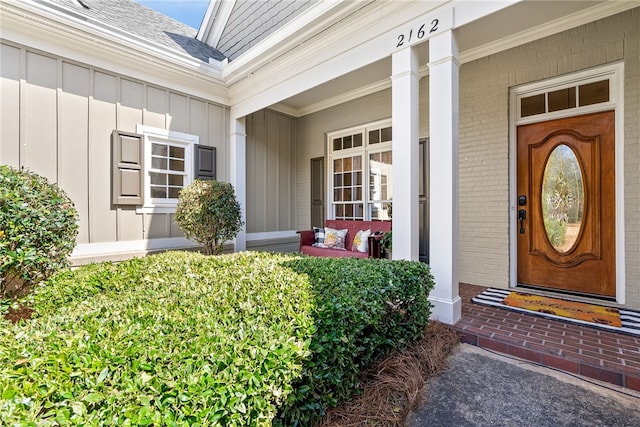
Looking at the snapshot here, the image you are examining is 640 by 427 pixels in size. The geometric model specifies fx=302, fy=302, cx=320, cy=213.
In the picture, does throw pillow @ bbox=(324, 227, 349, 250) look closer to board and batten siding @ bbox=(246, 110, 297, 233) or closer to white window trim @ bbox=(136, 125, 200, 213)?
board and batten siding @ bbox=(246, 110, 297, 233)

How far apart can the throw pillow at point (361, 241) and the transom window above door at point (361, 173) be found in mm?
662

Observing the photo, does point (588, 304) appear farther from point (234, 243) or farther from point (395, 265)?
point (234, 243)

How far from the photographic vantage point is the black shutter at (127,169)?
414 centimetres

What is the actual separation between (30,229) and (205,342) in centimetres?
276

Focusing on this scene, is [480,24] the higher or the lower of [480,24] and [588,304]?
the higher

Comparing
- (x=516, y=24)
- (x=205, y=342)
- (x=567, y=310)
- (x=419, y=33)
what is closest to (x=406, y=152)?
(x=419, y=33)

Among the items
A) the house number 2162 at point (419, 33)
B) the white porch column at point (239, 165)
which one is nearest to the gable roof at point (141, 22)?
the white porch column at point (239, 165)

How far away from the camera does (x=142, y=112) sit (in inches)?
174

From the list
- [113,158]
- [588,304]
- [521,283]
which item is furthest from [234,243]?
[588,304]

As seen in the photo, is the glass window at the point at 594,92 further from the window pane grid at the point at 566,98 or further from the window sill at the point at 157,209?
the window sill at the point at 157,209

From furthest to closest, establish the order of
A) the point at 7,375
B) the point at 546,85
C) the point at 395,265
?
the point at 546,85 < the point at 395,265 < the point at 7,375

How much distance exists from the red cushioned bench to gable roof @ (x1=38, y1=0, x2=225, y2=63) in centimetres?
364

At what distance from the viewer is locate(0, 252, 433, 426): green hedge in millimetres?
892

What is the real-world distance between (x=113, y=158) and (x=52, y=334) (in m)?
3.63
